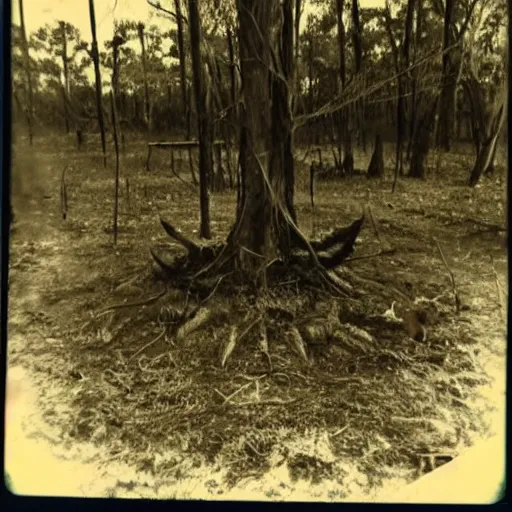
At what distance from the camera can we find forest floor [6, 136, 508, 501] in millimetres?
1508

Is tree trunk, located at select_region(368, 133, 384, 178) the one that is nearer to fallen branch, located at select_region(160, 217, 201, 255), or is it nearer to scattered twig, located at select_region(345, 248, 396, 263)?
scattered twig, located at select_region(345, 248, 396, 263)

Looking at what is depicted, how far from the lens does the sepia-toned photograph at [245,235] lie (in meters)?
1.55

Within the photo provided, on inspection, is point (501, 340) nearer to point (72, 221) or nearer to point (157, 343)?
point (157, 343)

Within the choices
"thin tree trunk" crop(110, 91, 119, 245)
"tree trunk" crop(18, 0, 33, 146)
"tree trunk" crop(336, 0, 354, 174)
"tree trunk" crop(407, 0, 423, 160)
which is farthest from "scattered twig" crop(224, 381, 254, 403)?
"tree trunk" crop(18, 0, 33, 146)

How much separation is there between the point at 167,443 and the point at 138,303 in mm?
451

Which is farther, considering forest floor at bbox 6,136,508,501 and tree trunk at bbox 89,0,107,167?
tree trunk at bbox 89,0,107,167

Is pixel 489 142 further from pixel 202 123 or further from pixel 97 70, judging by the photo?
pixel 97 70

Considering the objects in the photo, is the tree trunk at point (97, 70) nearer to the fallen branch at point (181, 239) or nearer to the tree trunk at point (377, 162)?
the fallen branch at point (181, 239)

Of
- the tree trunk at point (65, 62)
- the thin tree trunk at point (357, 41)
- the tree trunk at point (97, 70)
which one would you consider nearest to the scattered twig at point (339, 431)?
the thin tree trunk at point (357, 41)

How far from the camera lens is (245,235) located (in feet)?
5.46

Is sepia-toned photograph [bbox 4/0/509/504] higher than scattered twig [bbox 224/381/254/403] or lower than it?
higher

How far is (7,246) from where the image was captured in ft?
5.43

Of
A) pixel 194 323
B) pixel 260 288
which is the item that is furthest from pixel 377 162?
pixel 194 323

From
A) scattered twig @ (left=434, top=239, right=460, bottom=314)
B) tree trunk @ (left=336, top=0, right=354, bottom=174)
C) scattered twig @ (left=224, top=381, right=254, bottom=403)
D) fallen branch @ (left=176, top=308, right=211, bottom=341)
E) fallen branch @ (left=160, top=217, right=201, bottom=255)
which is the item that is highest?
tree trunk @ (left=336, top=0, right=354, bottom=174)
